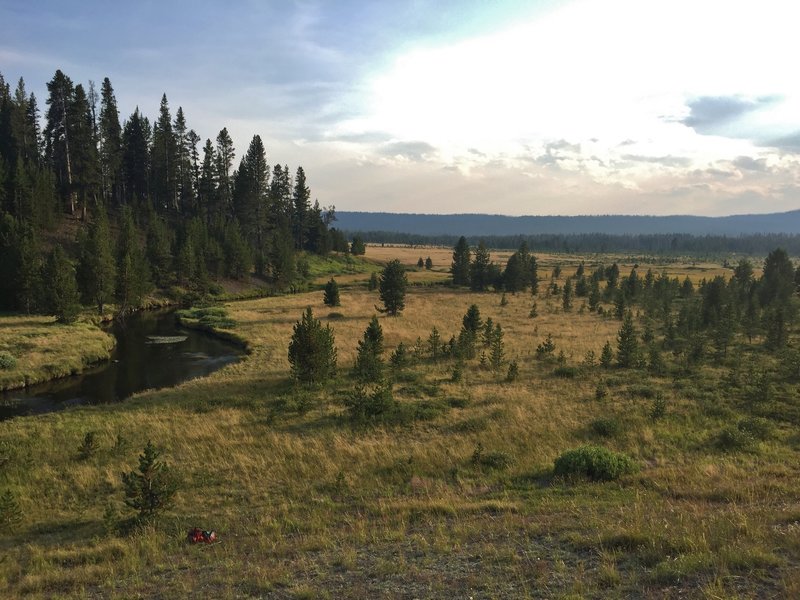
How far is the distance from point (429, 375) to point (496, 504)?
18.6 m

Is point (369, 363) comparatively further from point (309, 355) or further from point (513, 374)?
point (513, 374)

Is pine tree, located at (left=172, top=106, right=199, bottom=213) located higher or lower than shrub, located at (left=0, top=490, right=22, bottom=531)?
higher

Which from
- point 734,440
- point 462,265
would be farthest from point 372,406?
point 462,265

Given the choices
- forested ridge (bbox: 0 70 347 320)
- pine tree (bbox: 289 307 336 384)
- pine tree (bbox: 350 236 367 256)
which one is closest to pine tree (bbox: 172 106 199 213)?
forested ridge (bbox: 0 70 347 320)

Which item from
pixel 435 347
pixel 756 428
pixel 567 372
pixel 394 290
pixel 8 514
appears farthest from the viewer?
pixel 394 290

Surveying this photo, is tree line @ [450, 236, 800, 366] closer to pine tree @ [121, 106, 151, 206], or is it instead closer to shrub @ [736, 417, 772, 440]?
shrub @ [736, 417, 772, 440]

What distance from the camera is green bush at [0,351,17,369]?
3256 centimetres

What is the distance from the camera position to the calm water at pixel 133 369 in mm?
29219

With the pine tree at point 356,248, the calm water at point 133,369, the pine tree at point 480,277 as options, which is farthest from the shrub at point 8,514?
the pine tree at point 356,248

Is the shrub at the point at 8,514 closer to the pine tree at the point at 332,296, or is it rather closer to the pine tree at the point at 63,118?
the pine tree at the point at 332,296

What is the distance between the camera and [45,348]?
37.5m

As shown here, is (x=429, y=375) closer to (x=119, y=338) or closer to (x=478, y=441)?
(x=478, y=441)

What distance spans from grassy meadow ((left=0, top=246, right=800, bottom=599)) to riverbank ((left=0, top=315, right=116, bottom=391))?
10.1m

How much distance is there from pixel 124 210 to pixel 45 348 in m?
40.9
